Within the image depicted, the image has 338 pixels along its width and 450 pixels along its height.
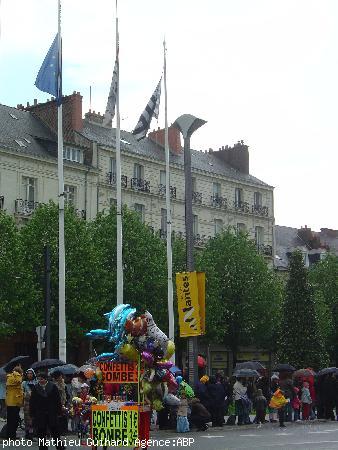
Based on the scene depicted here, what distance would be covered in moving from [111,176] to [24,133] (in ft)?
18.8

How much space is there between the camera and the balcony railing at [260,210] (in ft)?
204

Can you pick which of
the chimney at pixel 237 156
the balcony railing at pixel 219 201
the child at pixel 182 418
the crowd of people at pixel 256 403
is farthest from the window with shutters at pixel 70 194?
the child at pixel 182 418

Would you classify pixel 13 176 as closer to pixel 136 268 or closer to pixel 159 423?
pixel 136 268

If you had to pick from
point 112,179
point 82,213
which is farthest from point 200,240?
point 82,213

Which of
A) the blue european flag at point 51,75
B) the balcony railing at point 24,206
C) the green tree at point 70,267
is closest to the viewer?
the blue european flag at point 51,75

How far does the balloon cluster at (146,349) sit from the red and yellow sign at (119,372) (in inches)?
4.8

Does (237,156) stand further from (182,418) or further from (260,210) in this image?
(182,418)

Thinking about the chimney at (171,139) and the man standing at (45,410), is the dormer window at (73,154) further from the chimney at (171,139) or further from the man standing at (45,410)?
the man standing at (45,410)

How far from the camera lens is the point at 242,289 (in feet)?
163

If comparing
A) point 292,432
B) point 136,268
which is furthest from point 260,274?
point 292,432

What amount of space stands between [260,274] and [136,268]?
9.80 metres

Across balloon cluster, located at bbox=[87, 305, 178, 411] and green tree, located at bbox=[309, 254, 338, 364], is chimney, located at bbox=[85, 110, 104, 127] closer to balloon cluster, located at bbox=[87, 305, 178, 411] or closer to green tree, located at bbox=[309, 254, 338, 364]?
green tree, located at bbox=[309, 254, 338, 364]

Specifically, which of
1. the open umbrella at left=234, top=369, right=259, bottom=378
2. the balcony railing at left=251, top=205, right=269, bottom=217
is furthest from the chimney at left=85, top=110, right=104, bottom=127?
the open umbrella at left=234, top=369, right=259, bottom=378

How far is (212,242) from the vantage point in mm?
51156
